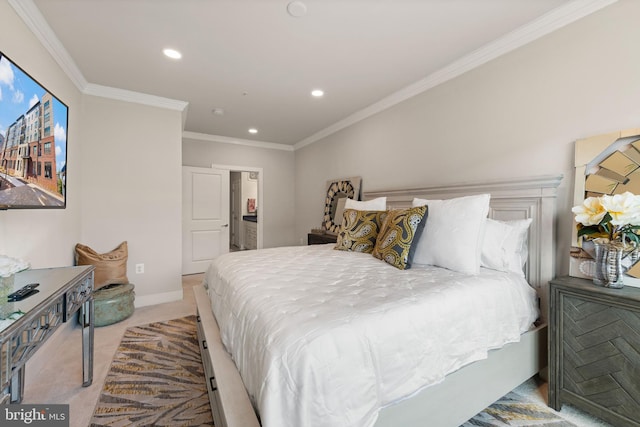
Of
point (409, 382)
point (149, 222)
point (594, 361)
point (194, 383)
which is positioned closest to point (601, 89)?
point (594, 361)

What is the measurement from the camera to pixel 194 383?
1.88 m

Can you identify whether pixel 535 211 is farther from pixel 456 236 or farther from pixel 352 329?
pixel 352 329

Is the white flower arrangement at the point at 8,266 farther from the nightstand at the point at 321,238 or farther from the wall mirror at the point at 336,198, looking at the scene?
the wall mirror at the point at 336,198

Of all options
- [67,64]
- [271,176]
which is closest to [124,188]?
[67,64]

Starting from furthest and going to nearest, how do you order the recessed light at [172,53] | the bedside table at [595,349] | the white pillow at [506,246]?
1. the recessed light at [172,53]
2. the white pillow at [506,246]
3. the bedside table at [595,349]

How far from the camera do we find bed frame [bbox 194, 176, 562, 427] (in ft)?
3.76

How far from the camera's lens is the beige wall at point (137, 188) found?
121 inches

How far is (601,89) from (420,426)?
7.57 feet

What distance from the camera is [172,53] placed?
7.81 ft

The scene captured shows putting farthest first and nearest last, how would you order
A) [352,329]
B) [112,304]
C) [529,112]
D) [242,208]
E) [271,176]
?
[242,208], [271,176], [112,304], [529,112], [352,329]

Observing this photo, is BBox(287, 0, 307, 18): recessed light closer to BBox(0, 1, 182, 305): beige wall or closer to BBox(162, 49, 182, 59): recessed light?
BBox(162, 49, 182, 59): recessed light

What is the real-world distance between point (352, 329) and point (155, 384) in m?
1.67

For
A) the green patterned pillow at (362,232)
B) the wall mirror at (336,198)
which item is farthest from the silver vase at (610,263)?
the wall mirror at (336,198)

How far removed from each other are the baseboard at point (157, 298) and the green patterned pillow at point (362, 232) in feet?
7.74
